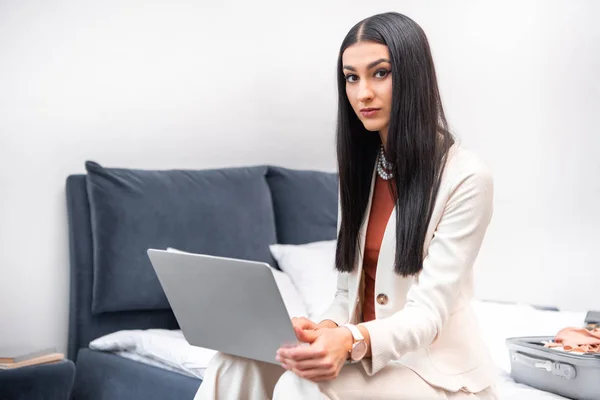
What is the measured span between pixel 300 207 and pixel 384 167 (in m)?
1.37

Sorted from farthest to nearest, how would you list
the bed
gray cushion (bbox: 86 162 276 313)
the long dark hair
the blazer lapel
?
gray cushion (bbox: 86 162 276 313) → the bed → the blazer lapel → the long dark hair

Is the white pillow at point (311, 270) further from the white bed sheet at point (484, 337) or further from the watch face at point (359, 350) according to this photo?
the watch face at point (359, 350)

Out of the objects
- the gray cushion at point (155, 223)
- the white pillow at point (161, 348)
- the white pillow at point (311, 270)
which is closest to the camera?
the white pillow at point (161, 348)

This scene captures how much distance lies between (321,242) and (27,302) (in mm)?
1091

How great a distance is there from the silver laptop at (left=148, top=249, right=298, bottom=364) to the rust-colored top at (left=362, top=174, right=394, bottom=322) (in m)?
0.40

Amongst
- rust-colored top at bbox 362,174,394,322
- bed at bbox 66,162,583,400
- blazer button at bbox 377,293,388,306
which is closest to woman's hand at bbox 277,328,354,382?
blazer button at bbox 377,293,388,306

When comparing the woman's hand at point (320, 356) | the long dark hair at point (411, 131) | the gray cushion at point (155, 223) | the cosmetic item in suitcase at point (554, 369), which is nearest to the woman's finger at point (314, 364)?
the woman's hand at point (320, 356)

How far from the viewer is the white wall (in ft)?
9.38

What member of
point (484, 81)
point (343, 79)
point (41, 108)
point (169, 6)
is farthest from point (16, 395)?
point (484, 81)

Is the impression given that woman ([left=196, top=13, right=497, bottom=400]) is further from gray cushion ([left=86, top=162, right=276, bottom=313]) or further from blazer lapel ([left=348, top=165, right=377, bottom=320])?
gray cushion ([left=86, top=162, right=276, bottom=313])

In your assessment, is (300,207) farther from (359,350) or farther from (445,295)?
(359,350)

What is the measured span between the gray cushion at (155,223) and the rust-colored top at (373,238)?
1109 millimetres

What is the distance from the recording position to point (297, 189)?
3.29 m

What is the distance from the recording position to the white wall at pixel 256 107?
286 cm
